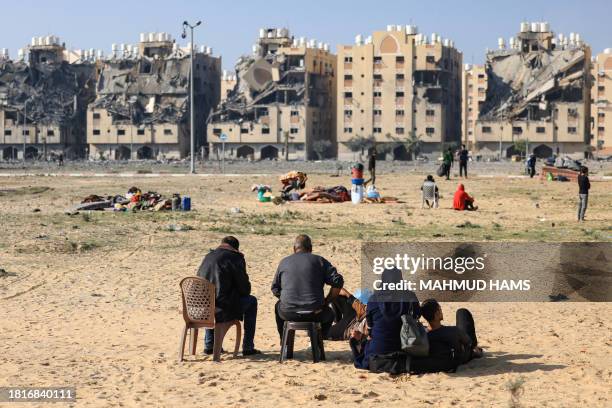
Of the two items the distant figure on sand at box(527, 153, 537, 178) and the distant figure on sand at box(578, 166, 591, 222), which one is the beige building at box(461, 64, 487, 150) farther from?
the distant figure on sand at box(578, 166, 591, 222)

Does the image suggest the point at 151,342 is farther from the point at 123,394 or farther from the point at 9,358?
the point at 123,394

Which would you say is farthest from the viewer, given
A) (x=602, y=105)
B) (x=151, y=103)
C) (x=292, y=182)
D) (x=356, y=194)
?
Answer: (x=602, y=105)

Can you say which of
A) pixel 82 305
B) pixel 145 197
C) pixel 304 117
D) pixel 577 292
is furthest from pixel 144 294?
pixel 304 117

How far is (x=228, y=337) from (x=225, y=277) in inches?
68.5

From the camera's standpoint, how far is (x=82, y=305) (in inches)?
642

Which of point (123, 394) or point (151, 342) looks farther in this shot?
point (151, 342)

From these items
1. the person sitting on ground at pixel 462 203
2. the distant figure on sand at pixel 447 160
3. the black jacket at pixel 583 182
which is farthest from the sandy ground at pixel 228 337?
the distant figure on sand at pixel 447 160

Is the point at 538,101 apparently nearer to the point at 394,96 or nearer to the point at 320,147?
the point at 394,96

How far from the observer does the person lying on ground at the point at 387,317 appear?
11.3 metres

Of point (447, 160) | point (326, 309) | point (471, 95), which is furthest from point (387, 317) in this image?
point (471, 95)

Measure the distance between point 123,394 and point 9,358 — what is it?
7.45ft

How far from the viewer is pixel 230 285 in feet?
39.5

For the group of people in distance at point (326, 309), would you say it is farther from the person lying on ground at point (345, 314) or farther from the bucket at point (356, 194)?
the bucket at point (356, 194)

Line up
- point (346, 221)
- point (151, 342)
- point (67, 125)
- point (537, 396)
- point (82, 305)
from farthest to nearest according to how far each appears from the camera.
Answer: point (67, 125) < point (346, 221) < point (82, 305) < point (151, 342) < point (537, 396)
